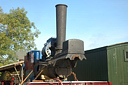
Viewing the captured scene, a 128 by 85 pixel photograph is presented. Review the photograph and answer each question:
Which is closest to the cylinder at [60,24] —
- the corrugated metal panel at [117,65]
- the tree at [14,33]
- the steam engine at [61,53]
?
the steam engine at [61,53]

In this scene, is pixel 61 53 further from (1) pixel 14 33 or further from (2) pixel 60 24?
(1) pixel 14 33

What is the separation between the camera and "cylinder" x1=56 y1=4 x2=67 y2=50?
981 cm

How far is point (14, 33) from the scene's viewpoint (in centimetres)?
3384

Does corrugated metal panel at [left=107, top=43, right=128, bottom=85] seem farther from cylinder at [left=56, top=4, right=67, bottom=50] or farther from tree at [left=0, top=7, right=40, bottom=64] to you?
tree at [left=0, top=7, right=40, bottom=64]

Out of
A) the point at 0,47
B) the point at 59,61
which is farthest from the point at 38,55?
the point at 0,47

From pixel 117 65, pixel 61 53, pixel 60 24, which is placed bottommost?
pixel 117 65

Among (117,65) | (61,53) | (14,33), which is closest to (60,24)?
(61,53)

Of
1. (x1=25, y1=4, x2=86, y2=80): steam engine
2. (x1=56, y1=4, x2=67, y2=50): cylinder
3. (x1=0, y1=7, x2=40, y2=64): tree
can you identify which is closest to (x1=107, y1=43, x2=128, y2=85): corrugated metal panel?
(x1=25, y1=4, x2=86, y2=80): steam engine

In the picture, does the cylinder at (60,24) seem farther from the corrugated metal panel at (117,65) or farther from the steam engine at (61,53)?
the corrugated metal panel at (117,65)

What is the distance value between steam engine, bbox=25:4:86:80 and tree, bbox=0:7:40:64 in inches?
890

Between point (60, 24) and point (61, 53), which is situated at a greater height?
point (60, 24)

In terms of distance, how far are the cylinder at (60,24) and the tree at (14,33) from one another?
23.5m

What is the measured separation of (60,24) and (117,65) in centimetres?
567

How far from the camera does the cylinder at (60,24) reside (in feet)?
32.2
